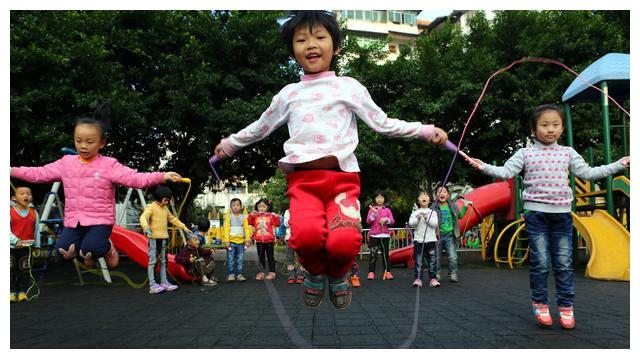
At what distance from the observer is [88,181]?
4266 mm

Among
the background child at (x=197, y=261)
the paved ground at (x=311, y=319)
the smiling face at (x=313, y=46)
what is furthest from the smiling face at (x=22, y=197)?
the smiling face at (x=313, y=46)

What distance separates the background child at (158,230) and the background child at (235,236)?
4.93 ft

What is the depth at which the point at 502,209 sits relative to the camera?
1334cm

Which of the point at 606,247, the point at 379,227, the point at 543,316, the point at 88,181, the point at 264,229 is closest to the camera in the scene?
the point at 88,181

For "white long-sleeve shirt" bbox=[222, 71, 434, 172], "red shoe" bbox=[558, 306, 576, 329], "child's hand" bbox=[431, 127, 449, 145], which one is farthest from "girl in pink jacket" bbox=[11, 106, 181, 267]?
"red shoe" bbox=[558, 306, 576, 329]

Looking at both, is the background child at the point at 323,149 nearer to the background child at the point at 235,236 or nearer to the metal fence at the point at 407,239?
the background child at the point at 235,236

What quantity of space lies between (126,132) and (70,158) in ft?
30.7

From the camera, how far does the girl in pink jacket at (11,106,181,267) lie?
165 inches

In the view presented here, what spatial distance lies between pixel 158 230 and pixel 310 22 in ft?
19.5

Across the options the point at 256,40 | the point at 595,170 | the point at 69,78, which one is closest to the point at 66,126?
the point at 69,78

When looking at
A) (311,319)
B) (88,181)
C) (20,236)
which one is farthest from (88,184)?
(20,236)

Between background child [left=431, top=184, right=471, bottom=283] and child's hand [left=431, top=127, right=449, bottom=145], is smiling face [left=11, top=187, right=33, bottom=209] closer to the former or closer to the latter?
child's hand [left=431, top=127, right=449, bottom=145]

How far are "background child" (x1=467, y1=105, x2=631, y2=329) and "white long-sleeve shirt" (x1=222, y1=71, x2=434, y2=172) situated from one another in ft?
4.59

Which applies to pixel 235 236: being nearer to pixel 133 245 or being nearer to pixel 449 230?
pixel 133 245
